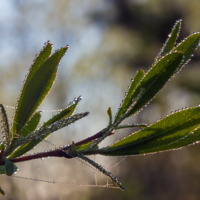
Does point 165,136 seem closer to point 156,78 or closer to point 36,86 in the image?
point 156,78

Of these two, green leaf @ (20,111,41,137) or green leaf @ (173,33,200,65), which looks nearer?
green leaf @ (173,33,200,65)

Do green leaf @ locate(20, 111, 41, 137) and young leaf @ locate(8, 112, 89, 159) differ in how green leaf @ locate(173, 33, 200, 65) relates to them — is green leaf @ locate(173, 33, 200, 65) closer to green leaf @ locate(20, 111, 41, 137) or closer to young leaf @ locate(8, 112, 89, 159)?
young leaf @ locate(8, 112, 89, 159)

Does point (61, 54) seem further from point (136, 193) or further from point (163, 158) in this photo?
point (163, 158)

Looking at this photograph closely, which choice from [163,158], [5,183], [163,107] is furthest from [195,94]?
[5,183]

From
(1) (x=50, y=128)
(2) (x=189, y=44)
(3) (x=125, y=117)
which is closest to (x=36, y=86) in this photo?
(1) (x=50, y=128)

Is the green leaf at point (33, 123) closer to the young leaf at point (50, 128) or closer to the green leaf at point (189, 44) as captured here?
the young leaf at point (50, 128)

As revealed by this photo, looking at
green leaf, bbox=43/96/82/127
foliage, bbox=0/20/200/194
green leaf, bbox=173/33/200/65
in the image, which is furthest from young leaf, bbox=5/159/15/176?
green leaf, bbox=173/33/200/65

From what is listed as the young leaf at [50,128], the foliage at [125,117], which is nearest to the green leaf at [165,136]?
the foliage at [125,117]
